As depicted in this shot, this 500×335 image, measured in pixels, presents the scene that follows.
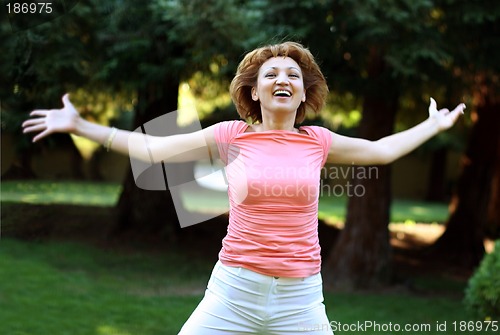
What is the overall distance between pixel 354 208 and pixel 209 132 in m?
5.90

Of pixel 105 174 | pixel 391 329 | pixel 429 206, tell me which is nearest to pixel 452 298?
pixel 391 329

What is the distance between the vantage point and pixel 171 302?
21.7 feet

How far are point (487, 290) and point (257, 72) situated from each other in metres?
3.50

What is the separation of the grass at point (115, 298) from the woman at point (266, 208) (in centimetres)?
303

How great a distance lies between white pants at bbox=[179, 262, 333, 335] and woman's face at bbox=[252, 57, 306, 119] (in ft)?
2.08

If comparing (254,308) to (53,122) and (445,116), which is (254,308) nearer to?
(53,122)

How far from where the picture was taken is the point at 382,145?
2.75 m

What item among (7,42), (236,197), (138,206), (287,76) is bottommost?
(138,206)

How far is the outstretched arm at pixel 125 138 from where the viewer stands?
2.19 metres

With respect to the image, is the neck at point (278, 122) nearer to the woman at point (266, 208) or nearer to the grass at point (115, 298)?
the woman at point (266, 208)

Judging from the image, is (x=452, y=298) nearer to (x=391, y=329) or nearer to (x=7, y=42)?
(x=391, y=329)

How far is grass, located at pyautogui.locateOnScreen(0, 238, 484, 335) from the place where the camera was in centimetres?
543

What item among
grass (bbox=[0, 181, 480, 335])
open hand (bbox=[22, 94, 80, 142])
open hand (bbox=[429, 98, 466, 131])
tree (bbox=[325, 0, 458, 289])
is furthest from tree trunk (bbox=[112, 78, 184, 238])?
open hand (bbox=[22, 94, 80, 142])

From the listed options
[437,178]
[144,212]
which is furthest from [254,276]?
[437,178]
